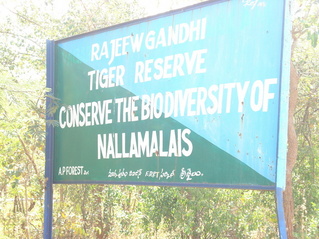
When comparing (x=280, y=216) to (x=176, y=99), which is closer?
(x=280, y=216)

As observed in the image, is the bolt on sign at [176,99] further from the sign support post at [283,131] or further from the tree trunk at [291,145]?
the tree trunk at [291,145]

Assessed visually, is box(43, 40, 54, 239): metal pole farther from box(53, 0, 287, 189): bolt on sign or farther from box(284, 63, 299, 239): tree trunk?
box(284, 63, 299, 239): tree trunk

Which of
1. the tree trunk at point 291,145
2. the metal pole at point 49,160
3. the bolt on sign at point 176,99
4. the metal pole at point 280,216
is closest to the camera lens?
the metal pole at point 280,216

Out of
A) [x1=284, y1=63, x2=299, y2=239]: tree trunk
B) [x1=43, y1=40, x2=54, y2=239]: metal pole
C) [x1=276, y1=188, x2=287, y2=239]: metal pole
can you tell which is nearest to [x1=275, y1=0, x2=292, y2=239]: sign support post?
[x1=276, y1=188, x2=287, y2=239]: metal pole

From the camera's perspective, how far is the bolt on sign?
394 cm

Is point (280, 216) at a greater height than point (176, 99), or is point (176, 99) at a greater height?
point (176, 99)

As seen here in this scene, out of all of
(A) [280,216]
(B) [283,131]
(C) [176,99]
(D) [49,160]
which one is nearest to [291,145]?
(C) [176,99]

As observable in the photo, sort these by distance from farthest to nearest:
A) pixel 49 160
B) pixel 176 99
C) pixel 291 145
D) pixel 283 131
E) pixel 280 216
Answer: pixel 291 145
pixel 49 160
pixel 176 99
pixel 283 131
pixel 280 216

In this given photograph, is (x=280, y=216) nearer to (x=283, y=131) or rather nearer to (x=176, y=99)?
(x=283, y=131)

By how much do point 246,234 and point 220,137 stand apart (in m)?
3.80

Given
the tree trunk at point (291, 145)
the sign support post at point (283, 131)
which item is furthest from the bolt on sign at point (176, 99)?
the tree trunk at point (291, 145)

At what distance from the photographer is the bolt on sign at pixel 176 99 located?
3.94m

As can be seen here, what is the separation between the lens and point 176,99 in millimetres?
4551

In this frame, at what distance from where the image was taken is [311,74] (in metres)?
8.22
